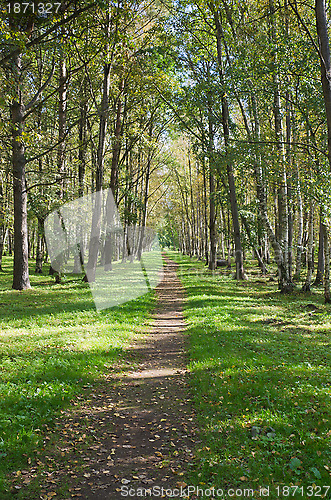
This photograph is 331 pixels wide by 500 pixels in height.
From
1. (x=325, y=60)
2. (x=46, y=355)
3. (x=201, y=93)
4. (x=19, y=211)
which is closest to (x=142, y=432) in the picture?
(x=46, y=355)

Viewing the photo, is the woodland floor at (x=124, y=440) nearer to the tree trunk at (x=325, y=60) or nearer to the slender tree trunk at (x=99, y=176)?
the tree trunk at (x=325, y=60)

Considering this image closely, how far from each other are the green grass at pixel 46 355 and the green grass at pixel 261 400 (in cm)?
238

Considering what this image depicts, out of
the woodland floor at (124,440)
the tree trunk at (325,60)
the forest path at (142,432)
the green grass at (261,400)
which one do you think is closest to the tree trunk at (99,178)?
the green grass at (261,400)

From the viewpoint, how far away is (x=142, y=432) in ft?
19.0

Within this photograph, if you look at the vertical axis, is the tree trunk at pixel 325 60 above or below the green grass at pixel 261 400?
above

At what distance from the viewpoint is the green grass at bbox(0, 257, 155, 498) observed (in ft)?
17.3

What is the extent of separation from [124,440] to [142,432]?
1.26ft

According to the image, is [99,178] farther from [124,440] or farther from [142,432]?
[124,440]

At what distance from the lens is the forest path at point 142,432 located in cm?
454

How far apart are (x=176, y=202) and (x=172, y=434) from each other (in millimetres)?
53780

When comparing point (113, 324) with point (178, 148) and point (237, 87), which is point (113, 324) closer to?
point (237, 87)

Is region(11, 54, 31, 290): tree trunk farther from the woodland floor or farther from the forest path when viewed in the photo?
the woodland floor

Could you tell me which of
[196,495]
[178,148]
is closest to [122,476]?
[196,495]

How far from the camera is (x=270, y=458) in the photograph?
15.2ft
